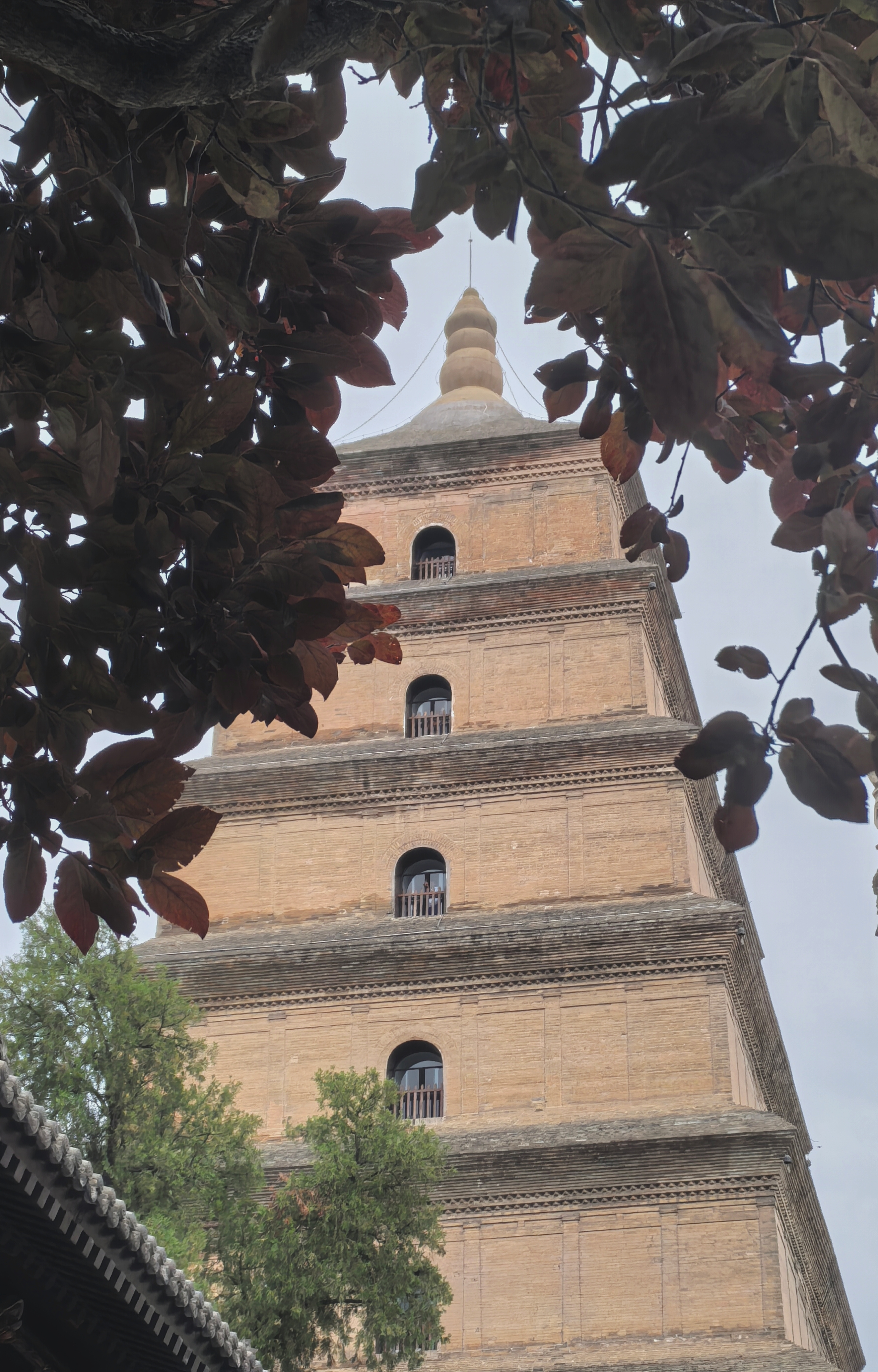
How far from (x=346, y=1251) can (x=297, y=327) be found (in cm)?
981

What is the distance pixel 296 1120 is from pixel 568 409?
13213mm

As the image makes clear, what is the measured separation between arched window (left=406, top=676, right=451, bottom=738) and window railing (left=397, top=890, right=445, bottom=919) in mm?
1782

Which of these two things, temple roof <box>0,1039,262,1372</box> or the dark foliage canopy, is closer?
the dark foliage canopy

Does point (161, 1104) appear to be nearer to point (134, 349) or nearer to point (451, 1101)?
point (451, 1101)

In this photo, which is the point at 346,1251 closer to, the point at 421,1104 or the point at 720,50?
the point at 421,1104

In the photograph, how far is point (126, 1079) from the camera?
471 inches

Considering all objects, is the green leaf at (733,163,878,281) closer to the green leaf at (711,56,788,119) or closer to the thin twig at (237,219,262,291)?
the green leaf at (711,56,788,119)

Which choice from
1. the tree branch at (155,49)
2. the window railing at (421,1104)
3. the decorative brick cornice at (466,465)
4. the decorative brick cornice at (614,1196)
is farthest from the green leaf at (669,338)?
the decorative brick cornice at (466,465)

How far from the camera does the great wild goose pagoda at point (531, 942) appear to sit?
44.7 feet

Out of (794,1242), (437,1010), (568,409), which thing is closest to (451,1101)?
(437,1010)

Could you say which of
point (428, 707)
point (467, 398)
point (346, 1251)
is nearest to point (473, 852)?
point (428, 707)

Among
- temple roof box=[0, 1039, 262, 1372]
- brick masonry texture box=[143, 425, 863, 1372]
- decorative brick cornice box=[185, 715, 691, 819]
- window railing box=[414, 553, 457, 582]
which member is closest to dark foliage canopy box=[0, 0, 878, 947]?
temple roof box=[0, 1039, 262, 1372]

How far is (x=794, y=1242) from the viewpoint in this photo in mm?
15391

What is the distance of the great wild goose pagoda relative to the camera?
1362 centimetres
